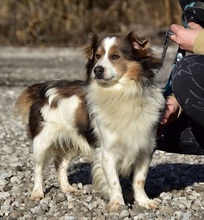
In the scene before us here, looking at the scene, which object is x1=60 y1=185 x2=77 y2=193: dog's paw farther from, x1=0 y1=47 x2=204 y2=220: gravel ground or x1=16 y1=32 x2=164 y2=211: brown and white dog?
x1=16 y1=32 x2=164 y2=211: brown and white dog

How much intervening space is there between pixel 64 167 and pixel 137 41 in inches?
50.3

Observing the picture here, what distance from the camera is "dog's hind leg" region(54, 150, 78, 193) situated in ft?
16.0

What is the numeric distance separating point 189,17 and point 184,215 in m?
1.42

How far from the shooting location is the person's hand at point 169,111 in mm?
4523

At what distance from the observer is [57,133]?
4820 mm

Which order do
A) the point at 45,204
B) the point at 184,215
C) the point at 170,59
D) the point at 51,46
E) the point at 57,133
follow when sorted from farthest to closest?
the point at 51,46 < the point at 170,59 < the point at 57,133 < the point at 45,204 < the point at 184,215

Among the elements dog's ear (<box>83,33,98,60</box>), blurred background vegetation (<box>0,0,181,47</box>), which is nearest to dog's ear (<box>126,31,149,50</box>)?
dog's ear (<box>83,33,98,60</box>)

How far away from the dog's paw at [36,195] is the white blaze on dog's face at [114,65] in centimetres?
97

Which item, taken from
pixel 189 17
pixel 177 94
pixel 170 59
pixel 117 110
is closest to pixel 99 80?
pixel 117 110

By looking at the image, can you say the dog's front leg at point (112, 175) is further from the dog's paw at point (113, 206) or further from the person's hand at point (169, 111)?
the person's hand at point (169, 111)

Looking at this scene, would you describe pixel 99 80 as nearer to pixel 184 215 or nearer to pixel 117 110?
pixel 117 110

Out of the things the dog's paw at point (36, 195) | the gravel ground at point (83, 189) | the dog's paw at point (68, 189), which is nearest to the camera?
the gravel ground at point (83, 189)

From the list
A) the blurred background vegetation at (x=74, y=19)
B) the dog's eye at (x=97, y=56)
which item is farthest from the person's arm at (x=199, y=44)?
the blurred background vegetation at (x=74, y=19)

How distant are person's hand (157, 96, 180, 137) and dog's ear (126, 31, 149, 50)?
467mm
